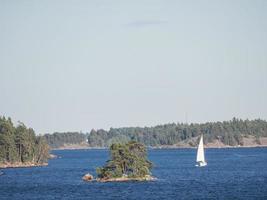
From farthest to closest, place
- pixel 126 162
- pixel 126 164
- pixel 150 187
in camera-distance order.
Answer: pixel 126 164 → pixel 126 162 → pixel 150 187

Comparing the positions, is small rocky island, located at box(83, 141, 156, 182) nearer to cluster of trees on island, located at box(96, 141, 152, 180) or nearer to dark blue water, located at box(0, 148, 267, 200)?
cluster of trees on island, located at box(96, 141, 152, 180)

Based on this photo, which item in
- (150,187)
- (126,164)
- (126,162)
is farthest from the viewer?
(126,164)

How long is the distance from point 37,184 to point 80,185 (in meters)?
11.5

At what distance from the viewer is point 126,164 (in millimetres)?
142375

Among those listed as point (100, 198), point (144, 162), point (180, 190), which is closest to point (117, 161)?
point (144, 162)

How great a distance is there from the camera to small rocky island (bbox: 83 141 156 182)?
14088cm

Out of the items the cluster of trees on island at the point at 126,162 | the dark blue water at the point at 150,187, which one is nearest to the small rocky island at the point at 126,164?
the cluster of trees on island at the point at 126,162

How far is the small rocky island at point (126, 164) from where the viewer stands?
462 ft

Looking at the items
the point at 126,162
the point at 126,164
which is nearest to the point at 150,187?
the point at 126,162

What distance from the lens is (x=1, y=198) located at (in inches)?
4678

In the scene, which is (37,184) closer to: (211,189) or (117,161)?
(117,161)

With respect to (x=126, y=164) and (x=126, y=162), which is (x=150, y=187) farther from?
(x=126, y=164)

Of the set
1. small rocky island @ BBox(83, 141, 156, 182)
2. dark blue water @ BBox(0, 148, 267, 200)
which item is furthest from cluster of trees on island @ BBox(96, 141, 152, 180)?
dark blue water @ BBox(0, 148, 267, 200)

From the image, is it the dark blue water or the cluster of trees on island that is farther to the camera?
the cluster of trees on island
